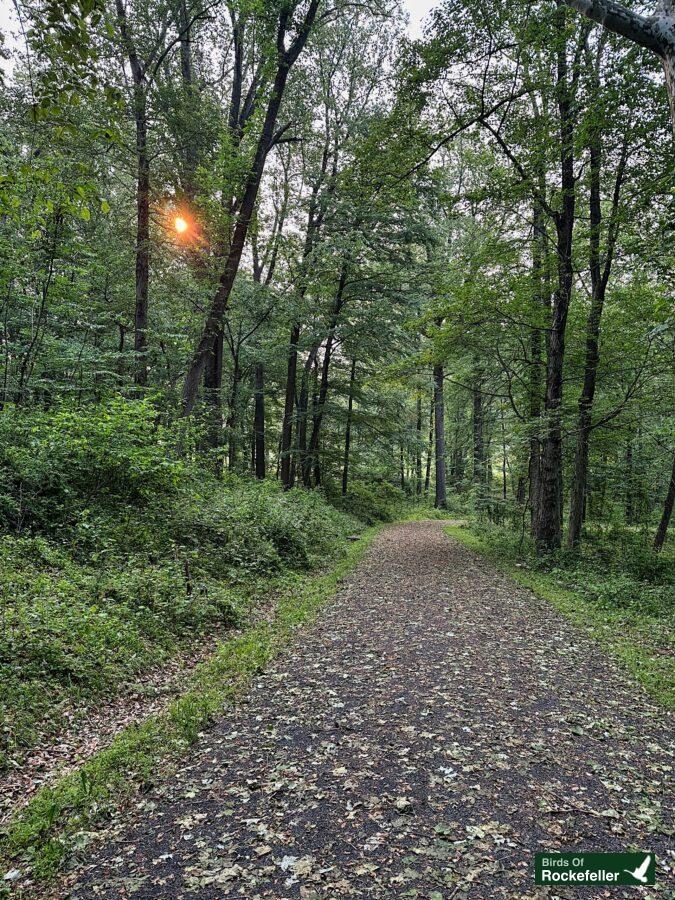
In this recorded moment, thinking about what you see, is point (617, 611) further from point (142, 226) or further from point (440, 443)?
point (440, 443)

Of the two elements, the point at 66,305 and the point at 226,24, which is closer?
the point at 66,305

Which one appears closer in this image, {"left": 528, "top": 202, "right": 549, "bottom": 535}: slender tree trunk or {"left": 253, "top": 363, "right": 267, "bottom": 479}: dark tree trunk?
{"left": 528, "top": 202, "right": 549, "bottom": 535}: slender tree trunk

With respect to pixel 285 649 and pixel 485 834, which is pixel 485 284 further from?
pixel 485 834

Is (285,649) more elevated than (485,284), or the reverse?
(485,284)

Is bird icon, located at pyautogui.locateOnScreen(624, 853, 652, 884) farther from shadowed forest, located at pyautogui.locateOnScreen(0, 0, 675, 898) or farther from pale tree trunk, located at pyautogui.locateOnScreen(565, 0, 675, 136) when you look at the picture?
pale tree trunk, located at pyautogui.locateOnScreen(565, 0, 675, 136)

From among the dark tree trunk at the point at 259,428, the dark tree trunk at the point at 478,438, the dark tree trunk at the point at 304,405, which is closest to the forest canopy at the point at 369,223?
the dark tree trunk at the point at 304,405

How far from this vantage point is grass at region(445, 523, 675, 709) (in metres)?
5.22

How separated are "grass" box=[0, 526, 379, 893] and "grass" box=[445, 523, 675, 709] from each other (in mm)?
4481

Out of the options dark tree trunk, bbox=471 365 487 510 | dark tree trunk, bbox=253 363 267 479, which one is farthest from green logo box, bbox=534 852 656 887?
dark tree trunk, bbox=253 363 267 479

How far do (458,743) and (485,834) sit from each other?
0.99m

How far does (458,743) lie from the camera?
381 centimetres

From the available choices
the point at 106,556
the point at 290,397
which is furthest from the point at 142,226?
the point at 106,556

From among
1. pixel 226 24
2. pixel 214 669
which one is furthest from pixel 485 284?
pixel 226 24

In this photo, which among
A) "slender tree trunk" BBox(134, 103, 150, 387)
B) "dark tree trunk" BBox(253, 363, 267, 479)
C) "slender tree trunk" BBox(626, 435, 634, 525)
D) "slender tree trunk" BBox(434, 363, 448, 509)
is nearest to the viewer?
"slender tree trunk" BBox(134, 103, 150, 387)
